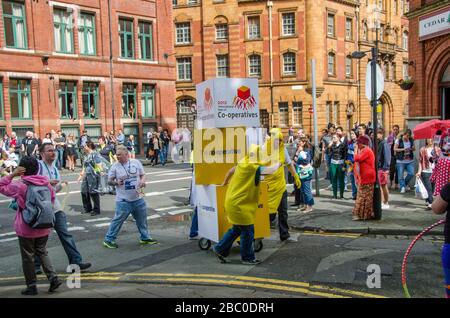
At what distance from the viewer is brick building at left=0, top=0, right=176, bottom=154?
28234mm

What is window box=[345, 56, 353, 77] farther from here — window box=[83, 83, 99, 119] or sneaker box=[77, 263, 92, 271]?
sneaker box=[77, 263, 92, 271]

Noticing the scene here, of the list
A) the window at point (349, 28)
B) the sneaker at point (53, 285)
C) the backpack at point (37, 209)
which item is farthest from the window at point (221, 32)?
the sneaker at point (53, 285)

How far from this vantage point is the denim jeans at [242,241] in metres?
7.41

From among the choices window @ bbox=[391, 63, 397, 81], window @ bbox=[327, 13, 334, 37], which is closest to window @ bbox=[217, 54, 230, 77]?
window @ bbox=[327, 13, 334, 37]

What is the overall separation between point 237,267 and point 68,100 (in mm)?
26243

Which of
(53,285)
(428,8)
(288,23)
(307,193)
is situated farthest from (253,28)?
(53,285)

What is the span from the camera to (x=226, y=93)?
26.9 ft

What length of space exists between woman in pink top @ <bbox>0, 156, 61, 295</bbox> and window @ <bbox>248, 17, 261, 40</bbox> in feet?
138

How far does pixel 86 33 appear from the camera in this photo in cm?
3178

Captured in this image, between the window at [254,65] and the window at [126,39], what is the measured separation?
1543 cm

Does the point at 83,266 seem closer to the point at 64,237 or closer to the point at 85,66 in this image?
the point at 64,237

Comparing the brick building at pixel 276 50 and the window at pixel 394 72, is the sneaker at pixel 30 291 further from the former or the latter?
the window at pixel 394 72

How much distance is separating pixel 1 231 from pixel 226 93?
242 inches
